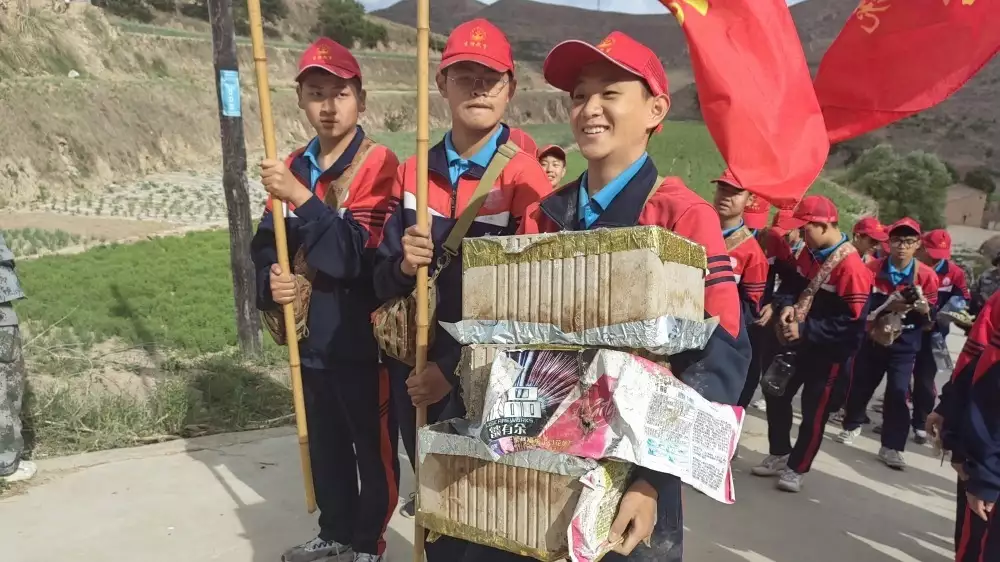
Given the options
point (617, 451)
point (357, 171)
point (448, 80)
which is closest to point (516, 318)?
point (617, 451)

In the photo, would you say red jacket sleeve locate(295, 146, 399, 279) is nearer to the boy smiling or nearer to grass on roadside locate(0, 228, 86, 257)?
the boy smiling

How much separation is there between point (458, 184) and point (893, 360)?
13.9 ft

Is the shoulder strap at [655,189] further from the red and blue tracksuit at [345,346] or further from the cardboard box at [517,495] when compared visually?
the red and blue tracksuit at [345,346]

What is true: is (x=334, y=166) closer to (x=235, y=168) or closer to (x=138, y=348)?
(x=235, y=168)

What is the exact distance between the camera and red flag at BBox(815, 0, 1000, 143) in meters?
2.61

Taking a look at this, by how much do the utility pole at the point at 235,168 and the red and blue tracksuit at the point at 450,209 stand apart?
3294 millimetres

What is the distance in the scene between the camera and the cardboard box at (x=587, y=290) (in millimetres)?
1441

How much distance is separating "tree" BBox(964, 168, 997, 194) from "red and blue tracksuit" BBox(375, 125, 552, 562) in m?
44.5

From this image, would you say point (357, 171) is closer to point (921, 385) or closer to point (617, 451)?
point (617, 451)

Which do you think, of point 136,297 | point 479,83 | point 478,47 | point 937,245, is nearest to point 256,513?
point 479,83

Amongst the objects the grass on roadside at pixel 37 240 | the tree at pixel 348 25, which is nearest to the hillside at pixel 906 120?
the tree at pixel 348 25

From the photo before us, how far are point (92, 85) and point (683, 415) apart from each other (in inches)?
1103

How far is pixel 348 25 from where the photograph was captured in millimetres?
47031

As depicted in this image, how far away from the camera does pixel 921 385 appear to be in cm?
588
